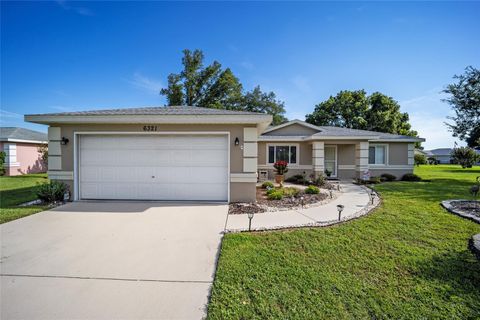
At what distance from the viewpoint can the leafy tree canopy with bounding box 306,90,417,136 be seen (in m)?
27.6

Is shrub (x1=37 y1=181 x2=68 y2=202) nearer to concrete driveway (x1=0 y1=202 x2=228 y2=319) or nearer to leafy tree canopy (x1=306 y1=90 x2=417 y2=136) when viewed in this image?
concrete driveway (x1=0 y1=202 x2=228 y2=319)

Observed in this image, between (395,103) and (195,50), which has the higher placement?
(195,50)

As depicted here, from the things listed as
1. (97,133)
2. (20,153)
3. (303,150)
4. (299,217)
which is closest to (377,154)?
(303,150)

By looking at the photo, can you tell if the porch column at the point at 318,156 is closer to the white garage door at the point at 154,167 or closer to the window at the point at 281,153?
the window at the point at 281,153

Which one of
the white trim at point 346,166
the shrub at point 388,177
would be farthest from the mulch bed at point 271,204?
the shrub at point 388,177

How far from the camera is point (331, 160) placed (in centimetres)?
1359

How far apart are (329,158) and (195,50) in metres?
22.9

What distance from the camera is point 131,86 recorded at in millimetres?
15500

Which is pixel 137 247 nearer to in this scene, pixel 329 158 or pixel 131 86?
pixel 329 158

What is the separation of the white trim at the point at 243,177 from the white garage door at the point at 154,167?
0.27m

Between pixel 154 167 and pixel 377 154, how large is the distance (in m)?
14.4

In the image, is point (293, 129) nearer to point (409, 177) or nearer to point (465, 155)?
point (409, 177)

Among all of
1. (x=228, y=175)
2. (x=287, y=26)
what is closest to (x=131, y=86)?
(x=287, y=26)

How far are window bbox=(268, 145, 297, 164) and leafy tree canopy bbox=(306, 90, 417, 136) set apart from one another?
65.7 ft
